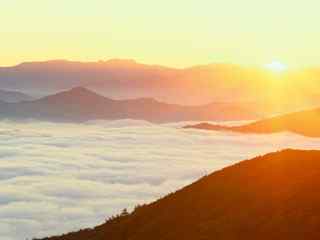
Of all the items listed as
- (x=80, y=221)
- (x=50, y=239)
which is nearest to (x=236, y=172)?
(x=50, y=239)

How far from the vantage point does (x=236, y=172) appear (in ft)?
165

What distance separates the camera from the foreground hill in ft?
116

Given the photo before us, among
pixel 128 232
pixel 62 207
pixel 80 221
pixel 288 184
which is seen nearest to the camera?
pixel 288 184

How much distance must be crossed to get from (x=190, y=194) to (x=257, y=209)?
1105 centimetres

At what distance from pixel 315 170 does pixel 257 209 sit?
21.1 feet

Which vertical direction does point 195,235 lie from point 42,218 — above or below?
below

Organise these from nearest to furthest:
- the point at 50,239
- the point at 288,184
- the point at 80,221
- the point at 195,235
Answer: the point at 195,235 → the point at 288,184 → the point at 50,239 → the point at 80,221

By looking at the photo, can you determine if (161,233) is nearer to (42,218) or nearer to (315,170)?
(315,170)

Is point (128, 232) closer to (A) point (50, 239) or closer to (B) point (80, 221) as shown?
(A) point (50, 239)

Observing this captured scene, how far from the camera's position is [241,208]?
41.7 metres

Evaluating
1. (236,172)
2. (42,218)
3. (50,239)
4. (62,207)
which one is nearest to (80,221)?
(42,218)

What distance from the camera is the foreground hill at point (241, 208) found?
35406mm

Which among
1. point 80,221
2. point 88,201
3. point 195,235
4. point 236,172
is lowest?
point 195,235

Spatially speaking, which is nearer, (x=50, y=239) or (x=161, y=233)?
(x=161, y=233)
